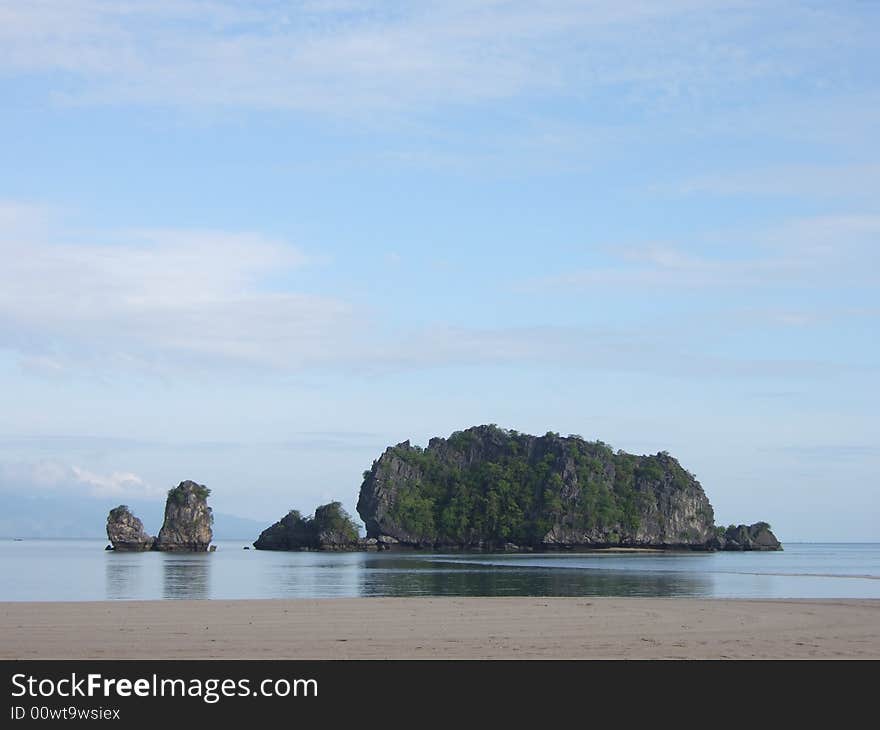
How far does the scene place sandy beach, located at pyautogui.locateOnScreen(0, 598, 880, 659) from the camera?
2652 centimetres

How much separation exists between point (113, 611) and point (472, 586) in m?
29.8

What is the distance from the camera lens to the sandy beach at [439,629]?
1044 inches

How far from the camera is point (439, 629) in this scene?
1275 inches
